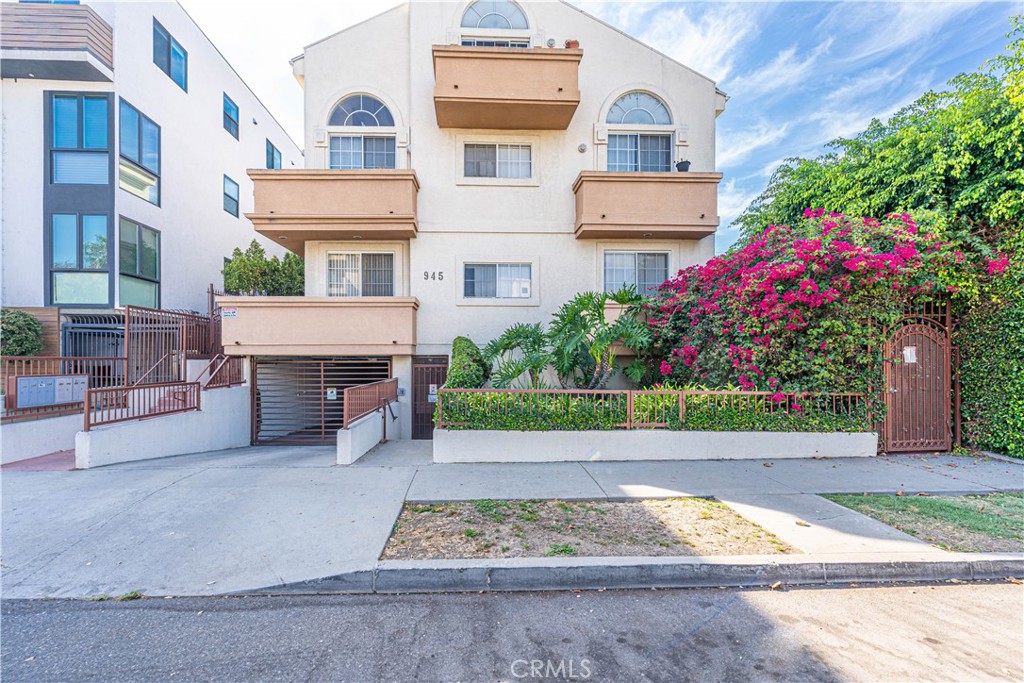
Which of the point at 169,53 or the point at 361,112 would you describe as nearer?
the point at 361,112

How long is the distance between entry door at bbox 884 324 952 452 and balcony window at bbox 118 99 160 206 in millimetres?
18230

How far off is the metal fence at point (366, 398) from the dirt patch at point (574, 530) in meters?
2.97

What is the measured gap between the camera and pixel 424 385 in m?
10.5

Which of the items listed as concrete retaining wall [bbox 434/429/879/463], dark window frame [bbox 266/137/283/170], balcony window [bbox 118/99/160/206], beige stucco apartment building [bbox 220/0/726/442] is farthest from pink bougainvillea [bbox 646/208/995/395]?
dark window frame [bbox 266/137/283/170]

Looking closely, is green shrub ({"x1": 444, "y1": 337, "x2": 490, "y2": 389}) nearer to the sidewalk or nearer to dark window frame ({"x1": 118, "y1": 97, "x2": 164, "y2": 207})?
the sidewalk

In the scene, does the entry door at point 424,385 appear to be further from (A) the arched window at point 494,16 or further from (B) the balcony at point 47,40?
(B) the balcony at point 47,40

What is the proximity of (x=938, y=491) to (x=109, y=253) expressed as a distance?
17.2 metres

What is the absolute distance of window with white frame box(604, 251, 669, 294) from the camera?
10805 millimetres

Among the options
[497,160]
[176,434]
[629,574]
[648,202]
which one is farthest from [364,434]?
[648,202]

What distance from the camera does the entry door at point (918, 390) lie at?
779cm

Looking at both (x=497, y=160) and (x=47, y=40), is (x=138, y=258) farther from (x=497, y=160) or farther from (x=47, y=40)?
(x=497, y=160)

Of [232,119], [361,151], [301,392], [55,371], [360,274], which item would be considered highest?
[232,119]

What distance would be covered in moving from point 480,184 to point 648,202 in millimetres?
4093

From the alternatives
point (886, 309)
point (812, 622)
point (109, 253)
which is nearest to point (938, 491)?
point (886, 309)
